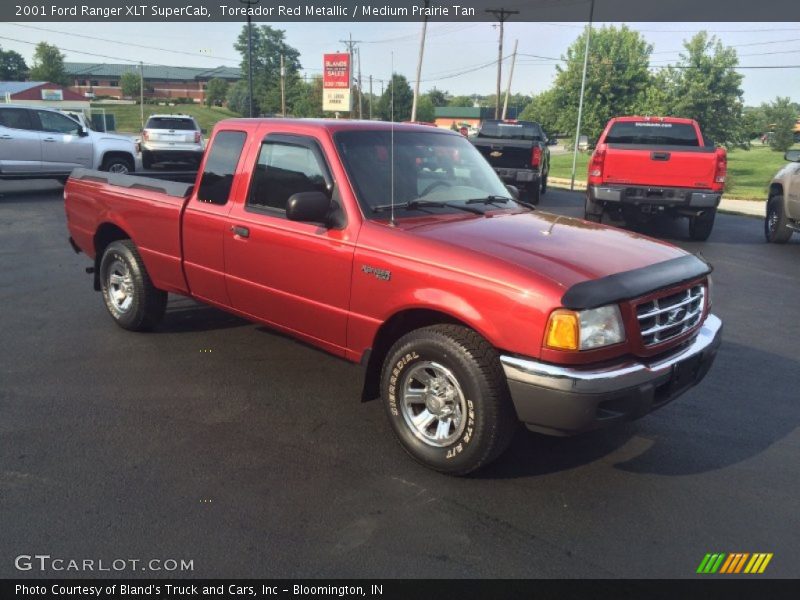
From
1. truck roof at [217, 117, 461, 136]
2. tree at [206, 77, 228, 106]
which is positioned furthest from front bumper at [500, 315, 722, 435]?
tree at [206, 77, 228, 106]

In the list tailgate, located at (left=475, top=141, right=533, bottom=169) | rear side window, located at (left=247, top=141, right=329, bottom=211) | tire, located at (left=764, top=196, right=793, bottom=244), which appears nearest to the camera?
rear side window, located at (left=247, top=141, right=329, bottom=211)

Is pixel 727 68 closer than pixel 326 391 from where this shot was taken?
No

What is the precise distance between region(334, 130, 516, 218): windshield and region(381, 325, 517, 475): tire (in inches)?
37.4

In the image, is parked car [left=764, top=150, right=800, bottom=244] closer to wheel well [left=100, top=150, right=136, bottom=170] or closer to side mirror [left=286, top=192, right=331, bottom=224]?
side mirror [left=286, top=192, right=331, bottom=224]

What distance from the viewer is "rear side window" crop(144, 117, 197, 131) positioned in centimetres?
2136

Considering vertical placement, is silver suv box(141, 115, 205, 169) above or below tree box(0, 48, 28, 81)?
below

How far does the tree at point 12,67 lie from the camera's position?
379 feet

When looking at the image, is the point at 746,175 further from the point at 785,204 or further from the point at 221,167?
the point at 221,167

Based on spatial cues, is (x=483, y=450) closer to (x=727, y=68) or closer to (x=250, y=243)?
(x=250, y=243)

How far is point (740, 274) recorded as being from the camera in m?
9.25

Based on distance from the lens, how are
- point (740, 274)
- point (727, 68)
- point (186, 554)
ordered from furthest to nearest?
point (727, 68), point (740, 274), point (186, 554)

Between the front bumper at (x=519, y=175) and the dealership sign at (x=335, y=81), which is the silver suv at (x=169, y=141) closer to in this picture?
the front bumper at (x=519, y=175)

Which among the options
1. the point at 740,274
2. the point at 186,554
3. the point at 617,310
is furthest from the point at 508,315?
the point at 740,274

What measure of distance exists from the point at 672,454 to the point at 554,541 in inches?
50.3
